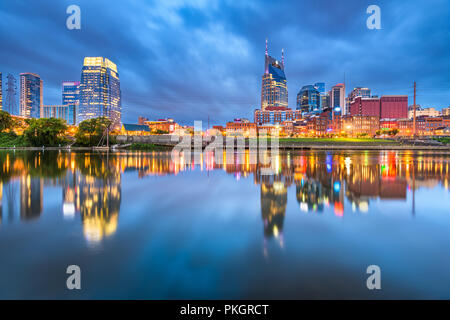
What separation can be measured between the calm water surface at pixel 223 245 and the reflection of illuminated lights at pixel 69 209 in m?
0.05

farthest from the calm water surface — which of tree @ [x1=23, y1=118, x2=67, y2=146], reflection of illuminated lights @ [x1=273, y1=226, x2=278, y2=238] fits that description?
tree @ [x1=23, y1=118, x2=67, y2=146]

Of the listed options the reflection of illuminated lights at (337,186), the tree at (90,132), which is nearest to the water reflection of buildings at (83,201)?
the reflection of illuminated lights at (337,186)

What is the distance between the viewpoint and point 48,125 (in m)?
77.8

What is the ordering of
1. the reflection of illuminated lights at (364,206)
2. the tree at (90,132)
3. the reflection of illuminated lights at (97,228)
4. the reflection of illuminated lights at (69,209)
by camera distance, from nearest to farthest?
the reflection of illuminated lights at (97,228), the reflection of illuminated lights at (69,209), the reflection of illuminated lights at (364,206), the tree at (90,132)

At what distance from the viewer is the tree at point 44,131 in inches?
2995

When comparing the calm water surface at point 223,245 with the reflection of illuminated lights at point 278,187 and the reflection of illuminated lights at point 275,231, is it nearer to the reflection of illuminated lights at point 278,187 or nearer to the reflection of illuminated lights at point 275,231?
the reflection of illuminated lights at point 275,231

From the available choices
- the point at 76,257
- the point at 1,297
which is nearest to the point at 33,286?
the point at 1,297

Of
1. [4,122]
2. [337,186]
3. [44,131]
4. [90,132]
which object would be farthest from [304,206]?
[4,122]

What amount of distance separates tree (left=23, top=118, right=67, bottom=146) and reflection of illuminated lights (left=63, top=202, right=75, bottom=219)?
81.7m

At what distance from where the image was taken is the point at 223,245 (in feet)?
22.1

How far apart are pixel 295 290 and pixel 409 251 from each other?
3984mm

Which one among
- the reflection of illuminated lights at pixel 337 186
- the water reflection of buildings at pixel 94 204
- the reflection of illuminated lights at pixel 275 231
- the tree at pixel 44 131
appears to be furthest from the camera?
the tree at pixel 44 131

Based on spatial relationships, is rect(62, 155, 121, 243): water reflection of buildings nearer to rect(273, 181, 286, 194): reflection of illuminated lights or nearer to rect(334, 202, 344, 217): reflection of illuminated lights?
rect(334, 202, 344, 217): reflection of illuminated lights
